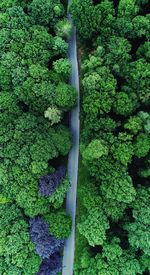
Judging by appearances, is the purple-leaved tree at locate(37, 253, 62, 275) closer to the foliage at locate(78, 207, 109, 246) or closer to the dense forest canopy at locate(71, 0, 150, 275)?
the dense forest canopy at locate(71, 0, 150, 275)

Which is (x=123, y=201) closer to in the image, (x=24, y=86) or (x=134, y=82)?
(x=134, y=82)

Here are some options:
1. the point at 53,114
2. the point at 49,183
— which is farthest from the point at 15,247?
the point at 53,114

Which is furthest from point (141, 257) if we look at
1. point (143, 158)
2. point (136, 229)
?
point (143, 158)

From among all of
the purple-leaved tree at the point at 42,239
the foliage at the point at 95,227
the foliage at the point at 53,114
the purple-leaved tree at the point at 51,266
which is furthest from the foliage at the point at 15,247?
the foliage at the point at 53,114

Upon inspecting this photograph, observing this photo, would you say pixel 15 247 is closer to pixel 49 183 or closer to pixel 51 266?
pixel 51 266

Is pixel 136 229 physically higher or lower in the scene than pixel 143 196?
lower

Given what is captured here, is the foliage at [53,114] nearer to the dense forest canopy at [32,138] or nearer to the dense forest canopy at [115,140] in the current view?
the dense forest canopy at [32,138]

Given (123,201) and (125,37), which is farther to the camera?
(125,37)

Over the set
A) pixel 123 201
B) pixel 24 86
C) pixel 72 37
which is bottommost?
pixel 123 201
